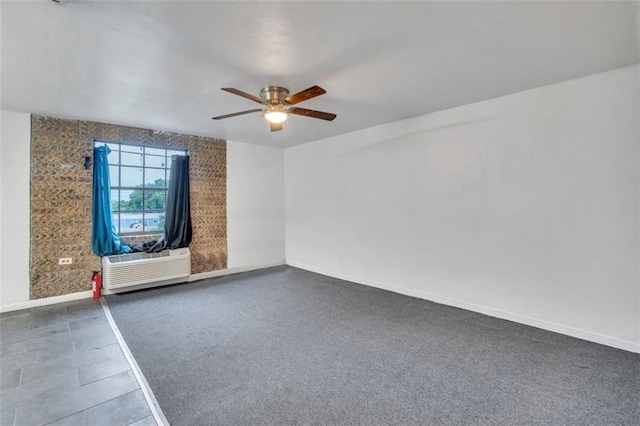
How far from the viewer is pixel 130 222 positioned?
4.73 m

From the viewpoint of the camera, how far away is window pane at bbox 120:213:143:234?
15.3 feet

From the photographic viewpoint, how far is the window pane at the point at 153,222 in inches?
192

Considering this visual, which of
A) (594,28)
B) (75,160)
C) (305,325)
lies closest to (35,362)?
(305,325)

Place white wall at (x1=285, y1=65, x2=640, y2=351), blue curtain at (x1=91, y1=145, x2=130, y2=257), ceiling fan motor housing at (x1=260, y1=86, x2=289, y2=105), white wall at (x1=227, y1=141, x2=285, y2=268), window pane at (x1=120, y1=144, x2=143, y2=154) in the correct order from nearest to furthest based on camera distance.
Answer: white wall at (x1=285, y1=65, x2=640, y2=351) < ceiling fan motor housing at (x1=260, y1=86, x2=289, y2=105) < blue curtain at (x1=91, y1=145, x2=130, y2=257) < window pane at (x1=120, y1=144, x2=143, y2=154) < white wall at (x1=227, y1=141, x2=285, y2=268)

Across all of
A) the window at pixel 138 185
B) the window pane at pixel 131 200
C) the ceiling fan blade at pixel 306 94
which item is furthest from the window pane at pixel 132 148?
the ceiling fan blade at pixel 306 94

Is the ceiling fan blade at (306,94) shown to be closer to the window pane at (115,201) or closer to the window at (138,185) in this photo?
the window at (138,185)

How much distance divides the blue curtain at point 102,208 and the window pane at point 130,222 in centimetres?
34

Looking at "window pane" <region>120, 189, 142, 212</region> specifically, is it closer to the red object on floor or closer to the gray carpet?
the red object on floor

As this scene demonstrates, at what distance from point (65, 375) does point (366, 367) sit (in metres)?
2.33

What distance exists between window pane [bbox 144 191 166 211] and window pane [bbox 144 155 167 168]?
0.44 meters

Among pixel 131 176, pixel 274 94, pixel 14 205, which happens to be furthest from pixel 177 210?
pixel 274 94

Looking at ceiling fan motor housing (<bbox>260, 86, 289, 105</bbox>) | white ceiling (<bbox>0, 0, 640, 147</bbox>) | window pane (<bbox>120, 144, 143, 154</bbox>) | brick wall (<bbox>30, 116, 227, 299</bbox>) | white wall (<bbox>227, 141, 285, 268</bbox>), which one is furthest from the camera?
white wall (<bbox>227, 141, 285, 268</bbox>)

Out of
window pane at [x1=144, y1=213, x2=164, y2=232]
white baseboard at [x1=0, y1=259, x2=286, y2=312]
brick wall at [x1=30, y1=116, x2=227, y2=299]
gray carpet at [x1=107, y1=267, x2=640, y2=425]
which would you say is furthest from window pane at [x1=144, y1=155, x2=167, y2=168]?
gray carpet at [x1=107, y1=267, x2=640, y2=425]

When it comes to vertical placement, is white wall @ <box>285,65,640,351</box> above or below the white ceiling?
below
